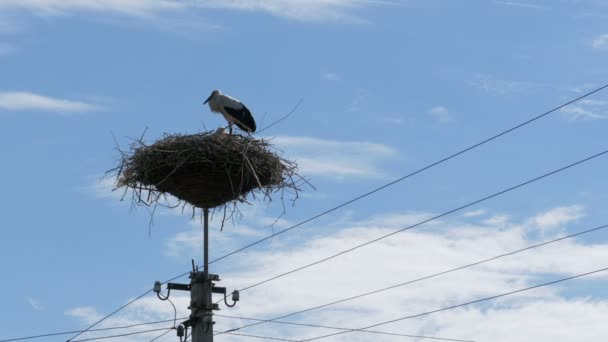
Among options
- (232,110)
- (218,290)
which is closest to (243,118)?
(232,110)

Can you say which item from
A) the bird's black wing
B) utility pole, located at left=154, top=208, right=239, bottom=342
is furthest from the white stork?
utility pole, located at left=154, top=208, right=239, bottom=342

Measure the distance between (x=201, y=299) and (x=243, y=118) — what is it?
432cm

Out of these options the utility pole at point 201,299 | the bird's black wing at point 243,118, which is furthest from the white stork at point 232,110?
the utility pole at point 201,299

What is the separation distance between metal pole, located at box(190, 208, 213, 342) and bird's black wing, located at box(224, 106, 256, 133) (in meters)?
3.62

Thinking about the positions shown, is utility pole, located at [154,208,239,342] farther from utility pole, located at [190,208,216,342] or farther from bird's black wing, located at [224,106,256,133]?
bird's black wing, located at [224,106,256,133]

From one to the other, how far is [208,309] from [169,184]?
7.20ft

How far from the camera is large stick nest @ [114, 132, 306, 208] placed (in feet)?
37.9

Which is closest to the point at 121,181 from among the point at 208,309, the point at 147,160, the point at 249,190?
the point at 147,160

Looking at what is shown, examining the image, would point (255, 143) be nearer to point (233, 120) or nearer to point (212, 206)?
point (212, 206)

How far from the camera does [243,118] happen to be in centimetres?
1407

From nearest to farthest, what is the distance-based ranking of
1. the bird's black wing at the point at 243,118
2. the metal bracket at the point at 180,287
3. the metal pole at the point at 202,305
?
the metal pole at the point at 202,305
the metal bracket at the point at 180,287
the bird's black wing at the point at 243,118

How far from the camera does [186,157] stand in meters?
11.5

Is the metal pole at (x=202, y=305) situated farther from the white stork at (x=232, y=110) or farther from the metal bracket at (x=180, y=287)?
the white stork at (x=232, y=110)

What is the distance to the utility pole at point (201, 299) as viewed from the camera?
9.98 metres
